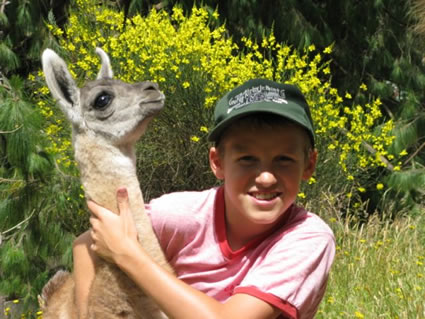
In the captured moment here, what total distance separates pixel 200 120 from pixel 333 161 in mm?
1409

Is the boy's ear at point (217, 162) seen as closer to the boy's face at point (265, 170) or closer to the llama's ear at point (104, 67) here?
the boy's face at point (265, 170)

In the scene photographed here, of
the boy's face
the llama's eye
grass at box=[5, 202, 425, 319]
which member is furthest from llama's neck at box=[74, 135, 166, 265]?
grass at box=[5, 202, 425, 319]

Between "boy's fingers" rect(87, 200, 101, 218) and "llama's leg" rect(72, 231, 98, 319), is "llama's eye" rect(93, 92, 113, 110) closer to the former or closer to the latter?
"boy's fingers" rect(87, 200, 101, 218)

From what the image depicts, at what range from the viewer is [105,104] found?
2.73 m

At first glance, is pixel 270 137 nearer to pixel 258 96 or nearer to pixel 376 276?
pixel 258 96

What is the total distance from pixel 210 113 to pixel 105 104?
9.66ft

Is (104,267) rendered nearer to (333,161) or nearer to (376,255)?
(376,255)

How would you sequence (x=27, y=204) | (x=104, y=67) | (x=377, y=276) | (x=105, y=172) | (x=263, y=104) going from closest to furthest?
(x=263, y=104), (x=105, y=172), (x=104, y=67), (x=27, y=204), (x=377, y=276)

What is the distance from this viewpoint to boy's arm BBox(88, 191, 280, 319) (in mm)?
2225

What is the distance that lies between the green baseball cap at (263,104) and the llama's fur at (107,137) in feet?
0.97

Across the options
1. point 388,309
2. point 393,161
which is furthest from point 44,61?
point 393,161

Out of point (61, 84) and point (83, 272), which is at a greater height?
point (61, 84)

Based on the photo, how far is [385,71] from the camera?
26.7 feet

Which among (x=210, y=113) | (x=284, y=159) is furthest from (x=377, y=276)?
(x=284, y=159)
